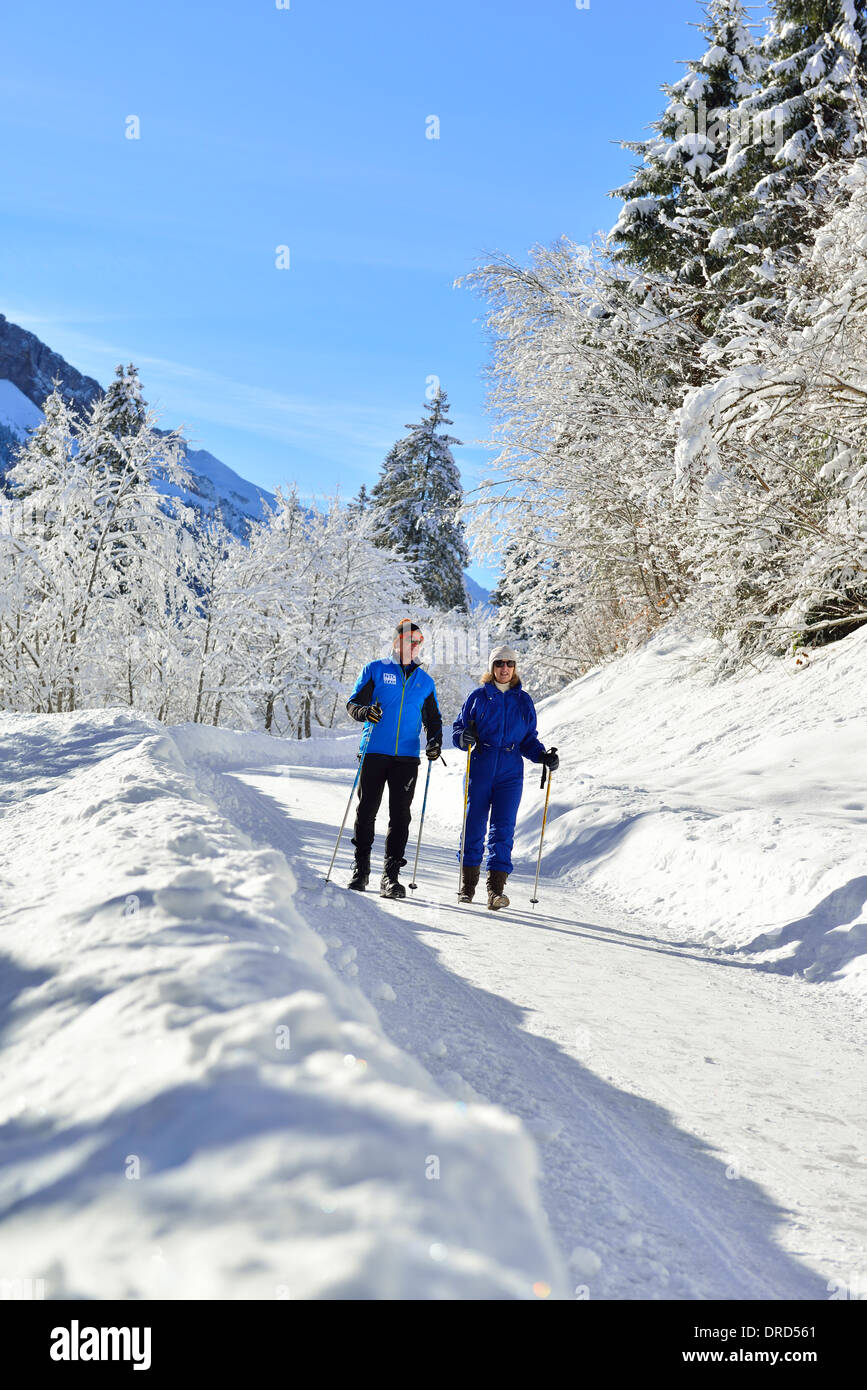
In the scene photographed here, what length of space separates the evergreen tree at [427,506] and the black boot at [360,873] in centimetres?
3577

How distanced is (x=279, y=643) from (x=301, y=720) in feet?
14.3

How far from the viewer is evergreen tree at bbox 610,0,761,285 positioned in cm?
1873

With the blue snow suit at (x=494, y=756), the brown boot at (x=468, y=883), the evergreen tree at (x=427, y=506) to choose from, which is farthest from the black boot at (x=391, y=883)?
the evergreen tree at (x=427, y=506)

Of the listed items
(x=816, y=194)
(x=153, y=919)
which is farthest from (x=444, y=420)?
(x=153, y=919)

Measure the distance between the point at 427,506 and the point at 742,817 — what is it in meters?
36.8

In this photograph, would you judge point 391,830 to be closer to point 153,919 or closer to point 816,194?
point 153,919

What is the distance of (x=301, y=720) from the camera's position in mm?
37594

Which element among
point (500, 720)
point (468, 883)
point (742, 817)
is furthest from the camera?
point (742, 817)

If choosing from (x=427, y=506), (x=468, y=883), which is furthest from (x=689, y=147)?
(x=427, y=506)

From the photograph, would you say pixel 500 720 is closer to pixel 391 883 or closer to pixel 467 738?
pixel 467 738

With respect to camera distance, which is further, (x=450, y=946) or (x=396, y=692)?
(x=396, y=692)

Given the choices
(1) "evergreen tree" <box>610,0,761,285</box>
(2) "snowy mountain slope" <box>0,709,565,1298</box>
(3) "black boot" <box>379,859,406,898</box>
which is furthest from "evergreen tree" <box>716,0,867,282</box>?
(2) "snowy mountain slope" <box>0,709,565,1298</box>

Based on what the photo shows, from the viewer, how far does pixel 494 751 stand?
7.60 metres

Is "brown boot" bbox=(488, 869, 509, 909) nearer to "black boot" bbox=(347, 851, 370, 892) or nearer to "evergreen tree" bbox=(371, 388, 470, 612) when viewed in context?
"black boot" bbox=(347, 851, 370, 892)
